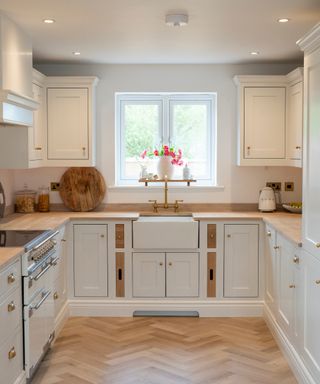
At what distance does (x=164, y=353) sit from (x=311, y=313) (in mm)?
1291

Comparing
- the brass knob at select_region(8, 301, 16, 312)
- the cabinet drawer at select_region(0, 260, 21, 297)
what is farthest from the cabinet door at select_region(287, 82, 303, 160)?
the brass knob at select_region(8, 301, 16, 312)

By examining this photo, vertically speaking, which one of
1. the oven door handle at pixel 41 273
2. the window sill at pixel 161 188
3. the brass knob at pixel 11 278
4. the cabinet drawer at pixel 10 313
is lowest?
the cabinet drawer at pixel 10 313

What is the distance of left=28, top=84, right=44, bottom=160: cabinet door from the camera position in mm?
4843

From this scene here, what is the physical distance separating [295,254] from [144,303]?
5.92ft

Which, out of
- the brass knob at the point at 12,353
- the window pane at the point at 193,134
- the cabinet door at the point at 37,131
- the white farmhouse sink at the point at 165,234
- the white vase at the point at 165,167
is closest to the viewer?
the brass knob at the point at 12,353

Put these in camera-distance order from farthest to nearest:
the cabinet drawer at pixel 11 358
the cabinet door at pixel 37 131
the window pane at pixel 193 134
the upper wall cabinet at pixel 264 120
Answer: the window pane at pixel 193 134 → the upper wall cabinet at pixel 264 120 → the cabinet door at pixel 37 131 → the cabinet drawer at pixel 11 358

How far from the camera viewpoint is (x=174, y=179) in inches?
220

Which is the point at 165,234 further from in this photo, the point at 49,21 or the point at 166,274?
the point at 49,21

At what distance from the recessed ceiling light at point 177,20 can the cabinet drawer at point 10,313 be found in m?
1.92

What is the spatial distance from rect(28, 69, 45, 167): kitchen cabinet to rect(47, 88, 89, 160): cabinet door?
6 cm

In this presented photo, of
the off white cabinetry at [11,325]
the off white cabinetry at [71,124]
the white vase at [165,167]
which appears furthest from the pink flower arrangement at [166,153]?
the off white cabinetry at [11,325]

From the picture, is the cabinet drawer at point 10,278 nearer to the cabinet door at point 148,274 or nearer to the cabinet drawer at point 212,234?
the cabinet door at point 148,274

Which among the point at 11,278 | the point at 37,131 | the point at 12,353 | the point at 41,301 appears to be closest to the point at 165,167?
the point at 37,131

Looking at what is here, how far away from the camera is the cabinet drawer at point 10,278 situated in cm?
299
